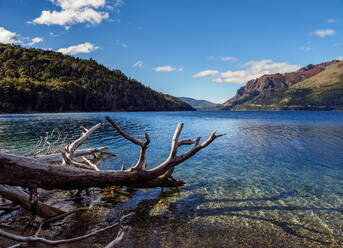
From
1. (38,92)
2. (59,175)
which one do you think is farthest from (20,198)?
(38,92)

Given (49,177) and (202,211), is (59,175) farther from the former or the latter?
(202,211)

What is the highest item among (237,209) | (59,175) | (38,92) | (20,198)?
(38,92)

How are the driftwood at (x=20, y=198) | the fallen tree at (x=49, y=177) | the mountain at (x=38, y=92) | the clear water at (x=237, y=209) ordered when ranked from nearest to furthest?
the fallen tree at (x=49, y=177), the driftwood at (x=20, y=198), the clear water at (x=237, y=209), the mountain at (x=38, y=92)

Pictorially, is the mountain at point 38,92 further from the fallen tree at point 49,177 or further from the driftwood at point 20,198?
the fallen tree at point 49,177

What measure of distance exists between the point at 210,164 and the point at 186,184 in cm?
458

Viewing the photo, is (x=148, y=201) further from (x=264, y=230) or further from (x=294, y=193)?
(x=294, y=193)

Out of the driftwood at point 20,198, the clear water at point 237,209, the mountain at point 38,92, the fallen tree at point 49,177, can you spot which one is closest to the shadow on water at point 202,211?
the clear water at point 237,209

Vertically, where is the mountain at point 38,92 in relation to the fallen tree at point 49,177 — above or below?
above

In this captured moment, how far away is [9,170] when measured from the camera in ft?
11.9

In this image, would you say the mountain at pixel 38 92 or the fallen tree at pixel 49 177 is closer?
the fallen tree at pixel 49 177

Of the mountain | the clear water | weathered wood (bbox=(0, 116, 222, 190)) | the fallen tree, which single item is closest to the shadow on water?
the clear water

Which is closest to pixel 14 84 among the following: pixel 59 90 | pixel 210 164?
pixel 59 90

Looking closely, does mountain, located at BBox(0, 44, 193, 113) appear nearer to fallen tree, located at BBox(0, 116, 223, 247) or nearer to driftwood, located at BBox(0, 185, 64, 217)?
driftwood, located at BBox(0, 185, 64, 217)

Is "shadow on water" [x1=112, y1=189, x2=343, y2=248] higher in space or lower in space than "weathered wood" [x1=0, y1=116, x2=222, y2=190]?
lower
